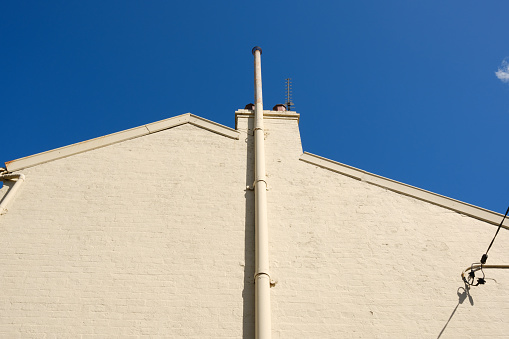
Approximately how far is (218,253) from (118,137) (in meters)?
3.69

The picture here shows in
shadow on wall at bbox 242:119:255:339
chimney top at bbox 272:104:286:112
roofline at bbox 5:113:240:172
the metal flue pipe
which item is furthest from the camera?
chimney top at bbox 272:104:286:112

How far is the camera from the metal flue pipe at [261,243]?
648 centimetres

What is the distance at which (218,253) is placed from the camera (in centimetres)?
746

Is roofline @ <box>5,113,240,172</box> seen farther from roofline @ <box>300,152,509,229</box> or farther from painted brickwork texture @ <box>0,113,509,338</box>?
roofline @ <box>300,152,509,229</box>

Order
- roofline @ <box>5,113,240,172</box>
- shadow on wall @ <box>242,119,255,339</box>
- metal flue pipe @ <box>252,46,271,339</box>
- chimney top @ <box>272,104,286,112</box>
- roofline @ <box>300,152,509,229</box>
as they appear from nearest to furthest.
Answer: metal flue pipe @ <box>252,46,271,339</box> < shadow on wall @ <box>242,119,255,339</box> < roofline @ <box>300,152,509,229</box> < roofline @ <box>5,113,240,172</box> < chimney top @ <box>272,104,286,112</box>

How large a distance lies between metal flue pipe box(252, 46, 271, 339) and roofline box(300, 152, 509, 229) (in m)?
1.07

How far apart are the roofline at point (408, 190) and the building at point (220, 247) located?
3 cm

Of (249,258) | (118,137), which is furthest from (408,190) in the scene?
(118,137)

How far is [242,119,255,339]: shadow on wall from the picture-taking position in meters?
6.62

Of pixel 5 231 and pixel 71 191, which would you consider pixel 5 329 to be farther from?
pixel 71 191

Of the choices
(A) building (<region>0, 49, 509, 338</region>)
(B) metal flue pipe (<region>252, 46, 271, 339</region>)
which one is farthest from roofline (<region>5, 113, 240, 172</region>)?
(B) metal flue pipe (<region>252, 46, 271, 339</region>)

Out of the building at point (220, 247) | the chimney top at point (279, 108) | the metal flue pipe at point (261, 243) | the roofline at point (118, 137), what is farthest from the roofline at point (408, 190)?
the roofline at point (118, 137)

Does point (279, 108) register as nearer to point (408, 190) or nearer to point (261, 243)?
point (408, 190)

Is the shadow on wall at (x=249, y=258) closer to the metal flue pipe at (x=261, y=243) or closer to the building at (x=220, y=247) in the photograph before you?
the building at (x=220, y=247)
